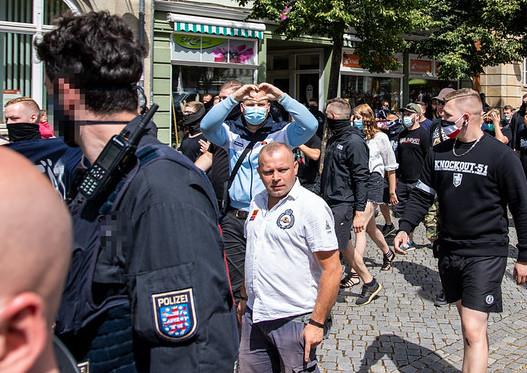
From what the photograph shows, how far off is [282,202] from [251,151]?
1255 mm

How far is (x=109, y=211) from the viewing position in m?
1.95

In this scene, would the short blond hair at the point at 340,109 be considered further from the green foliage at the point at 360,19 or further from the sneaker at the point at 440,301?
the green foliage at the point at 360,19

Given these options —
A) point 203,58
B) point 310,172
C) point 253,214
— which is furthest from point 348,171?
point 203,58

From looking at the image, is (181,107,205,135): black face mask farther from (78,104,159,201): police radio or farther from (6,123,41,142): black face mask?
(78,104,159,201): police radio

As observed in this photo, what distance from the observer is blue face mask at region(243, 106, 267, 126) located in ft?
16.5

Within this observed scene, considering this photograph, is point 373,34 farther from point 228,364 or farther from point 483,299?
point 228,364

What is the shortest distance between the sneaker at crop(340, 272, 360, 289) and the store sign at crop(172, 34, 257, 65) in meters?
8.61

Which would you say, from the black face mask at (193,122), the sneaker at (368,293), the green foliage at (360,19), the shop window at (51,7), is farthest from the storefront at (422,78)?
the sneaker at (368,293)

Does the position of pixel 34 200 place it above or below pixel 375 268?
above

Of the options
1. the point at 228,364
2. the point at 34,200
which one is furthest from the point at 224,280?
the point at 34,200

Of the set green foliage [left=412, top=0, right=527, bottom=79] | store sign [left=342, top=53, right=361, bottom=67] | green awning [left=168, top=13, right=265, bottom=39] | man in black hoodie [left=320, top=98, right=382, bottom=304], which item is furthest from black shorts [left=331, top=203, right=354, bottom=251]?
green foliage [left=412, top=0, right=527, bottom=79]

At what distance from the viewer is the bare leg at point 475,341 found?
4.32 metres

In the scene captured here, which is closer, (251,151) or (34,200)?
(34,200)

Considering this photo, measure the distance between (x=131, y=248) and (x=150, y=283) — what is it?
12 cm
